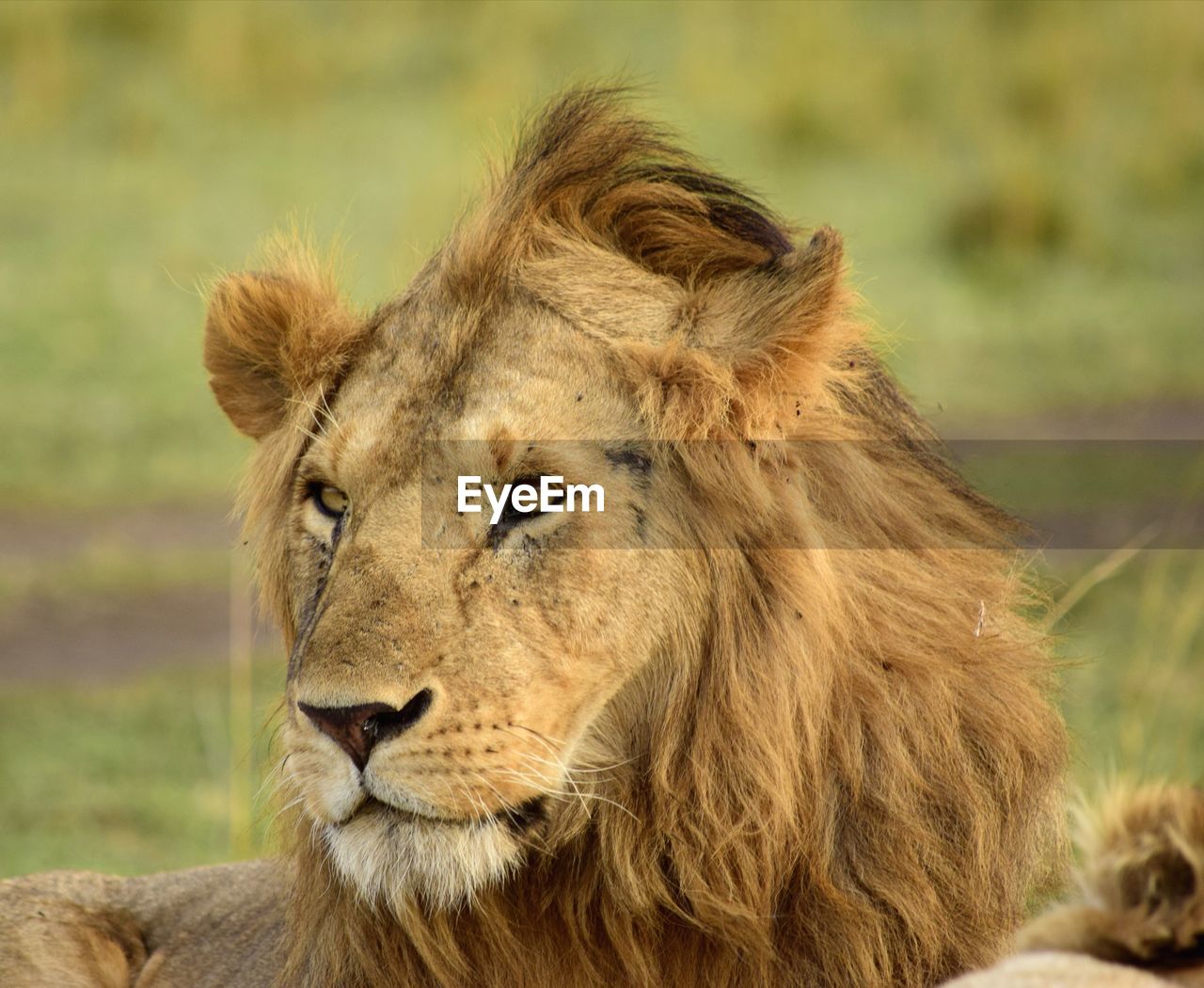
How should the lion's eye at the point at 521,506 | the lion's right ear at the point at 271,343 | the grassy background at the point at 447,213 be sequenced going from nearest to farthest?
the lion's eye at the point at 521,506, the lion's right ear at the point at 271,343, the grassy background at the point at 447,213

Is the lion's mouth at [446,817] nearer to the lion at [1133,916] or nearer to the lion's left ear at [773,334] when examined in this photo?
the lion's left ear at [773,334]

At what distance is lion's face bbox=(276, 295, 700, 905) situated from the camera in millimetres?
2670

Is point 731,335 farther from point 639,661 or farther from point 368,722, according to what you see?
point 368,722

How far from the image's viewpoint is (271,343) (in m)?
3.32

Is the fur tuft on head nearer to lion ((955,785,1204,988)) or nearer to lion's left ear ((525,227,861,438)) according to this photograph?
lion's left ear ((525,227,861,438))

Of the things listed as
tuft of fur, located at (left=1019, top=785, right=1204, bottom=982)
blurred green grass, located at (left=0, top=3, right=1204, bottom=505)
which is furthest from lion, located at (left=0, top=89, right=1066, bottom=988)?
blurred green grass, located at (left=0, top=3, right=1204, bottom=505)

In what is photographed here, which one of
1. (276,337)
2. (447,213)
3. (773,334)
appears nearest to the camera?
(773,334)

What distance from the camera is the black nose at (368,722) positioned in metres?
2.64

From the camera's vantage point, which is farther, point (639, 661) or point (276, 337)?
point (276, 337)

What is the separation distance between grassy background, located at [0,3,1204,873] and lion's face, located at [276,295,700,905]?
223 cm

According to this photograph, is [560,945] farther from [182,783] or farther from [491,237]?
[182,783]

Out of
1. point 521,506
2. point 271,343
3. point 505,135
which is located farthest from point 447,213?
point 521,506

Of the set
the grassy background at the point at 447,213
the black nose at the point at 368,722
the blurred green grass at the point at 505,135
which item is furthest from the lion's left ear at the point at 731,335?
the blurred green grass at the point at 505,135

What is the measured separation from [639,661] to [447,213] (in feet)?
29.6
